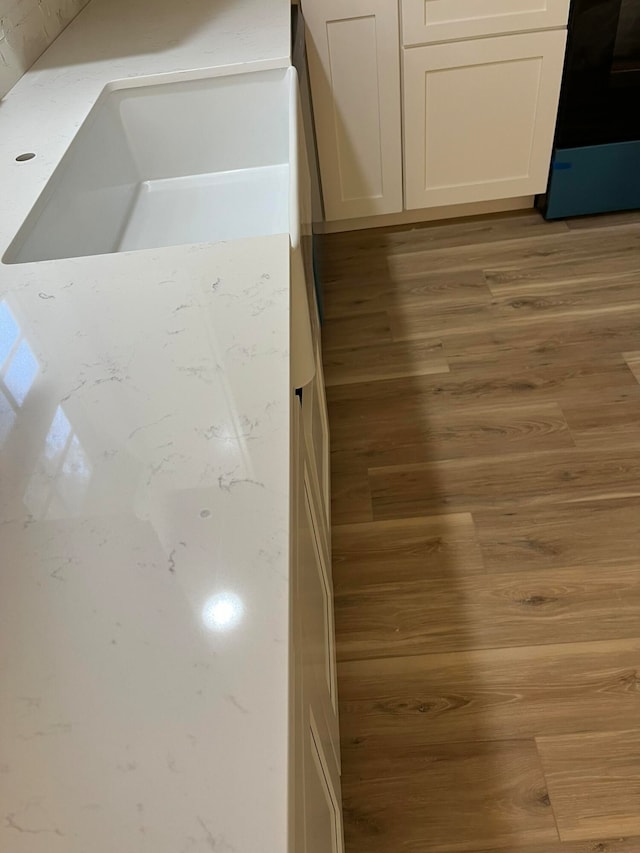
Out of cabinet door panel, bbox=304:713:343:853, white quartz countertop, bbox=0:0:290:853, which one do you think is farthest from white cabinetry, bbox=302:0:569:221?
cabinet door panel, bbox=304:713:343:853

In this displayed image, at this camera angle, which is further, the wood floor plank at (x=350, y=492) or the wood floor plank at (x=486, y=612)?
the wood floor plank at (x=350, y=492)

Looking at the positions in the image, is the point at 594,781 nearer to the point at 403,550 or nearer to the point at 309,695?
the point at 403,550

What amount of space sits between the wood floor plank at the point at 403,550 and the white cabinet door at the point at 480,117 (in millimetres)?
1427

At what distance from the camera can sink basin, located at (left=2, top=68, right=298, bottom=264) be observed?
1.52 m

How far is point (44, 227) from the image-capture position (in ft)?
3.99

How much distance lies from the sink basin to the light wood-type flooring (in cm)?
67

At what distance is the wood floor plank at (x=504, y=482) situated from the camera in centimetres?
172

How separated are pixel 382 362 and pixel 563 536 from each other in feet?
2.68

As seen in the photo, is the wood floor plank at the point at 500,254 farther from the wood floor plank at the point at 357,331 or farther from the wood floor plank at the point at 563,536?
the wood floor plank at the point at 563,536

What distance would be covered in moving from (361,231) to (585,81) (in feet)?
3.09

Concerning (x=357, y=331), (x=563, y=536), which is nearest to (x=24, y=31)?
(x=357, y=331)

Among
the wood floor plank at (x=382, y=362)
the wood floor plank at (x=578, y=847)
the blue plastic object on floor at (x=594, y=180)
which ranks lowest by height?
the wood floor plank at (x=382, y=362)

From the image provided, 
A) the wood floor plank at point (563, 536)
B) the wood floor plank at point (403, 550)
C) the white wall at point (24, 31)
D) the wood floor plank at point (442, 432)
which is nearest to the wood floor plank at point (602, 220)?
the wood floor plank at point (442, 432)

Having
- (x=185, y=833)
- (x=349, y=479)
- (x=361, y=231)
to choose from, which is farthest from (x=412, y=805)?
(x=361, y=231)
